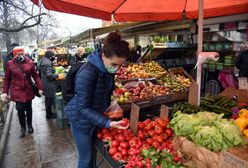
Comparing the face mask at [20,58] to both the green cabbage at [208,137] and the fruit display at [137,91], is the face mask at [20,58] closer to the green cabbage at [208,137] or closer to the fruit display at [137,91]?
the fruit display at [137,91]

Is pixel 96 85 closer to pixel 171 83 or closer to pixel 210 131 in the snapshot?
pixel 210 131

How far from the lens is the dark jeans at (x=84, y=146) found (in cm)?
260

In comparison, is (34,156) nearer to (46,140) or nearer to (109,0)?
(46,140)

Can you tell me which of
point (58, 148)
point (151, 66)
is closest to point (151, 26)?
point (151, 66)

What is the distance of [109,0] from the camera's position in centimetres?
318

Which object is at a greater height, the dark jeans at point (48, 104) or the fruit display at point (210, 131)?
the fruit display at point (210, 131)

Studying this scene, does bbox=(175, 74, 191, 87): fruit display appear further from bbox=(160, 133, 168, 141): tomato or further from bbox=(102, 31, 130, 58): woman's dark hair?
bbox=(102, 31, 130, 58): woman's dark hair

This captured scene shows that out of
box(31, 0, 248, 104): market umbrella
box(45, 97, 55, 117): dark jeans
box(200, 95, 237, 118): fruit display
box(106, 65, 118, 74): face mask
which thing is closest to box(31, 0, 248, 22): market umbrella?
box(31, 0, 248, 104): market umbrella

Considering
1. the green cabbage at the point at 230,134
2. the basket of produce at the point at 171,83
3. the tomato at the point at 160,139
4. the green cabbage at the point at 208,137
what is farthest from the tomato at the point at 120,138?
the basket of produce at the point at 171,83

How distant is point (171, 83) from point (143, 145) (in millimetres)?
2966

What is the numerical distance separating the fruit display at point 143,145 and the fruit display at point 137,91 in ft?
4.70

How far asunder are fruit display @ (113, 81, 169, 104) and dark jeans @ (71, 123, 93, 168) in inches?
60.4

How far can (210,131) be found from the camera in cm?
183

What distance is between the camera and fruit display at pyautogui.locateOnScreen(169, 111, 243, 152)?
68.8 inches
